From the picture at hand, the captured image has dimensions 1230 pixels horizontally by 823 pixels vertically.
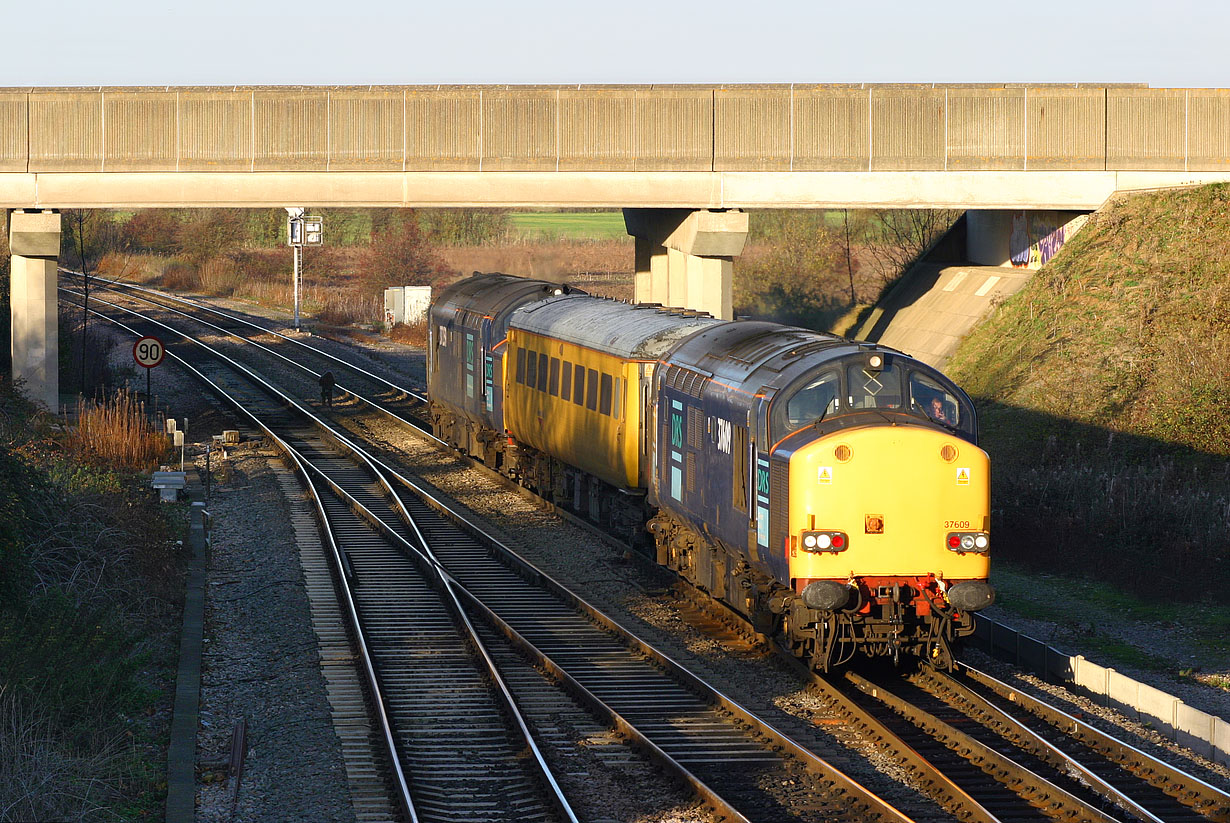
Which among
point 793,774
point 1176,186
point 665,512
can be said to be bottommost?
point 793,774

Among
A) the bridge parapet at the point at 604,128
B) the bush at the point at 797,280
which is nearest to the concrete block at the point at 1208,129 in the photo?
the bridge parapet at the point at 604,128

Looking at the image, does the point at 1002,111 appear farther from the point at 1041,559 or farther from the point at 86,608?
the point at 86,608

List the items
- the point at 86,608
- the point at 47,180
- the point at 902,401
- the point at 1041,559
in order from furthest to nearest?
1. the point at 47,180
2. the point at 1041,559
3. the point at 86,608
4. the point at 902,401

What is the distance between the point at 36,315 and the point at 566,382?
623 inches

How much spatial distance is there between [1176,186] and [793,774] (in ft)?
84.9

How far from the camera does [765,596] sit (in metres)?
15.1

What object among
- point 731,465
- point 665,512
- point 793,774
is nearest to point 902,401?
point 731,465

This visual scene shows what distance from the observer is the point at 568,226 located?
109m

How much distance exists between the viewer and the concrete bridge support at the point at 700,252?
3319 cm

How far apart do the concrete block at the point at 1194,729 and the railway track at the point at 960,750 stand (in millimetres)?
968

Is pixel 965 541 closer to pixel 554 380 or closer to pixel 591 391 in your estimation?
pixel 591 391

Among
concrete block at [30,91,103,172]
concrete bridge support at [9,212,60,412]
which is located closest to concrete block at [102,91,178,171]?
concrete block at [30,91,103,172]

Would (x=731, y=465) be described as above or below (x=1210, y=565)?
above

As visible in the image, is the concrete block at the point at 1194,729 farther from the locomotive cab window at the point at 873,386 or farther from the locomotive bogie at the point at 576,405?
the locomotive bogie at the point at 576,405
